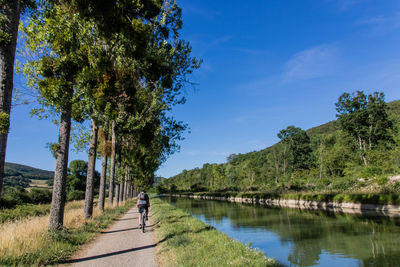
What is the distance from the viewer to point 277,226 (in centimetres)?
1836

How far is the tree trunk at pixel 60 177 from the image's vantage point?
32.7ft

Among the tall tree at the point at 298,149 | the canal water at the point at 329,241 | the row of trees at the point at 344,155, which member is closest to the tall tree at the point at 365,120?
the row of trees at the point at 344,155

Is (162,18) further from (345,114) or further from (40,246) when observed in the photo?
(345,114)

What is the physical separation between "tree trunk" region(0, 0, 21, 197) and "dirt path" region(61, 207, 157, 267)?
332cm

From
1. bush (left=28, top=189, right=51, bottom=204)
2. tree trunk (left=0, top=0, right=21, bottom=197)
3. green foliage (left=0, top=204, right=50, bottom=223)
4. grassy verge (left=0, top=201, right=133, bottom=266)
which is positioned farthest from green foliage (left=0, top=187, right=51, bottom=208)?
tree trunk (left=0, top=0, right=21, bottom=197)

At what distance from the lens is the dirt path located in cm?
726

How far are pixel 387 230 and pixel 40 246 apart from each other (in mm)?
16496

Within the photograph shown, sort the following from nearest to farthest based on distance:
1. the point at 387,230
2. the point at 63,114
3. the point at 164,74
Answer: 1. the point at 63,114
2. the point at 387,230
3. the point at 164,74

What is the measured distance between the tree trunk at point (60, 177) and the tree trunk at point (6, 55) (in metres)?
4.86

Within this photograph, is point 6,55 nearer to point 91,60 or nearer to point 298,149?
point 91,60

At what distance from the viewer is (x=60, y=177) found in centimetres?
1026

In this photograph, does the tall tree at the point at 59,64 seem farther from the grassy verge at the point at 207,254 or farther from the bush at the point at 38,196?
the bush at the point at 38,196

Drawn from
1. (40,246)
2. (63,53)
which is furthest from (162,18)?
(40,246)

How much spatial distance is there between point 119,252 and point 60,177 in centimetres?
395
